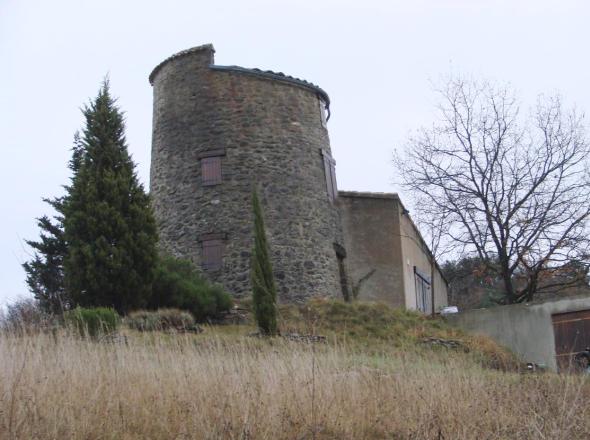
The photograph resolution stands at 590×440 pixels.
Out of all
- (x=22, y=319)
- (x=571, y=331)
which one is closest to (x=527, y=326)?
(x=571, y=331)

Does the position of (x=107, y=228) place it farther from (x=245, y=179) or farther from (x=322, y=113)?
(x=322, y=113)

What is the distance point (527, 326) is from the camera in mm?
19750

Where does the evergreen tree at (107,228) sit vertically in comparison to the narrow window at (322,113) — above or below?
below

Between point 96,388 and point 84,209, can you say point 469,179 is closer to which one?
point 84,209

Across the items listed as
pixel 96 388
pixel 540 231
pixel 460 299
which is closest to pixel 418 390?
pixel 96 388

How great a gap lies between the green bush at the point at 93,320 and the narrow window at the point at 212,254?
7371 millimetres

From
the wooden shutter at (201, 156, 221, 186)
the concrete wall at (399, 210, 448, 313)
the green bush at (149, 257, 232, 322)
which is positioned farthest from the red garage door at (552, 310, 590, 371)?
the wooden shutter at (201, 156, 221, 186)

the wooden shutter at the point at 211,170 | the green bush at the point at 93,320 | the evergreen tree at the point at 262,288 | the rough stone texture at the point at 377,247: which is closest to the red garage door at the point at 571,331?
the rough stone texture at the point at 377,247

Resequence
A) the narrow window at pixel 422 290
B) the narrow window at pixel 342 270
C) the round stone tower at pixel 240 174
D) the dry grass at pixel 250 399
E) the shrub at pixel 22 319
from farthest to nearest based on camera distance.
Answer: the narrow window at pixel 422 290 → the narrow window at pixel 342 270 → the round stone tower at pixel 240 174 → the shrub at pixel 22 319 → the dry grass at pixel 250 399

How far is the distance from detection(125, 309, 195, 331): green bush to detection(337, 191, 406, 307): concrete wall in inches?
306

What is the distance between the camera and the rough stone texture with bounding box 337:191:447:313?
78.2 feet

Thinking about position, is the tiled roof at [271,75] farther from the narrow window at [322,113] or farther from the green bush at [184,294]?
the green bush at [184,294]

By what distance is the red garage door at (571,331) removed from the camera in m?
19.2

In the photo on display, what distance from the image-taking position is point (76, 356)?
971 cm
